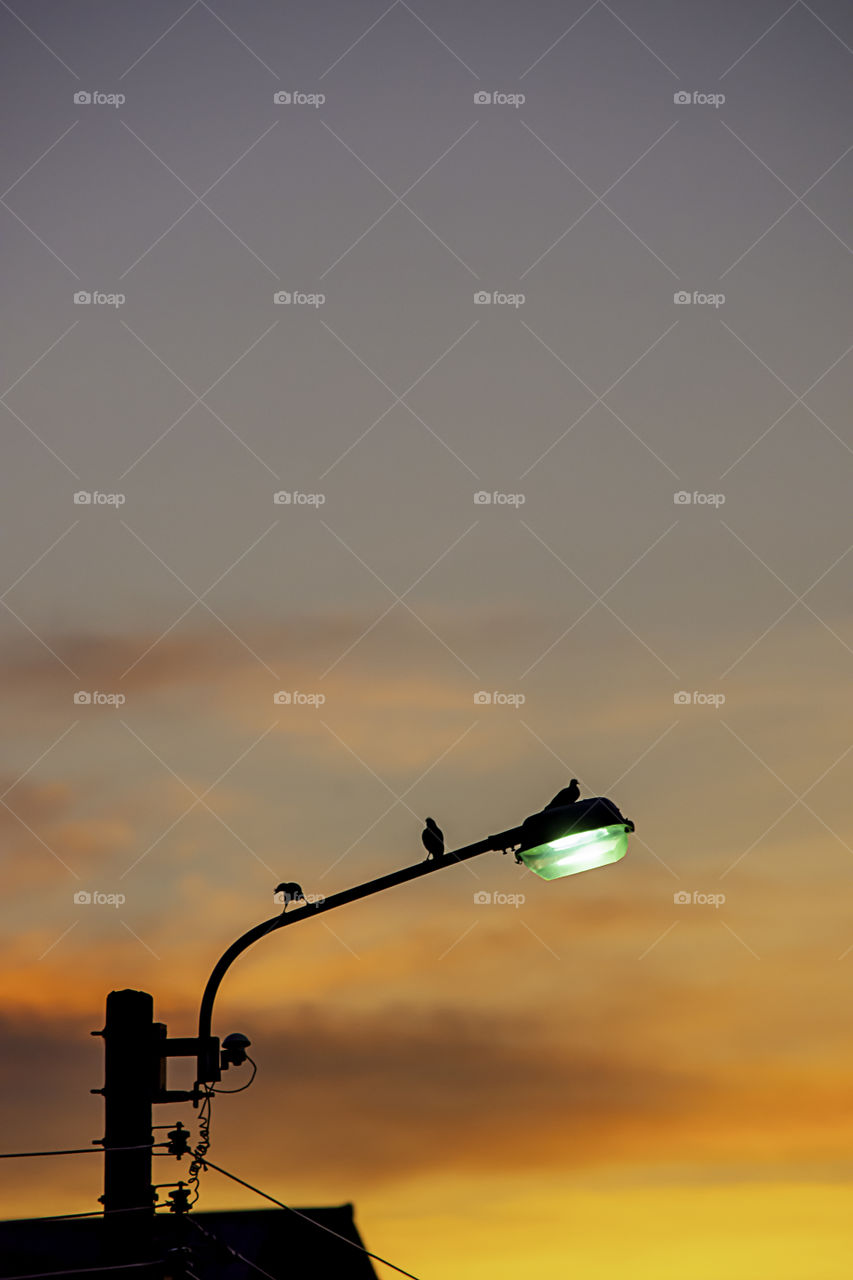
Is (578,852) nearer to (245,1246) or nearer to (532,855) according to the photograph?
(532,855)

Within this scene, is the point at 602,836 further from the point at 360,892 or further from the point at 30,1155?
the point at 30,1155

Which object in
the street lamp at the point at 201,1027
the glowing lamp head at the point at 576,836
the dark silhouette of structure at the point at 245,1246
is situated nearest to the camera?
the street lamp at the point at 201,1027

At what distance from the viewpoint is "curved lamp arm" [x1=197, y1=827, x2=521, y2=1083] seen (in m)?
10.1

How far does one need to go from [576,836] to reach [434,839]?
1.13 m

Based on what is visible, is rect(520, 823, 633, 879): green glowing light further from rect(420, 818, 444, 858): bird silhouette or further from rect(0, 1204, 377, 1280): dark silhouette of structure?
rect(0, 1204, 377, 1280): dark silhouette of structure

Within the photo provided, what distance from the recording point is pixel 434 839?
10477mm

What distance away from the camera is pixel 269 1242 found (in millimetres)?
23797

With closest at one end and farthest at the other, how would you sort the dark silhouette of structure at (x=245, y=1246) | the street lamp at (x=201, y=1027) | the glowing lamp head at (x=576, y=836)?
1. the street lamp at (x=201, y=1027)
2. the glowing lamp head at (x=576, y=836)
3. the dark silhouette of structure at (x=245, y=1246)

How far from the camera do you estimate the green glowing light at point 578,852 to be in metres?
9.91

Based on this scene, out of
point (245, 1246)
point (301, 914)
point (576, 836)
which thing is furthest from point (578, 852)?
point (245, 1246)

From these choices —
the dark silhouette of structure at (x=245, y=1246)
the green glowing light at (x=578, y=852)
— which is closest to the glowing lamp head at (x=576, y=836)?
the green glowing light at (x=578, y=852)

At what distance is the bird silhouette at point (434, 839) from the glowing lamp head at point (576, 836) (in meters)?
0.63

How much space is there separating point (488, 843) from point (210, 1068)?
8.04 ft

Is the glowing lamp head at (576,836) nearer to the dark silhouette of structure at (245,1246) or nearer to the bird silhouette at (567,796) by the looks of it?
the bird silhouette at (567,796)
